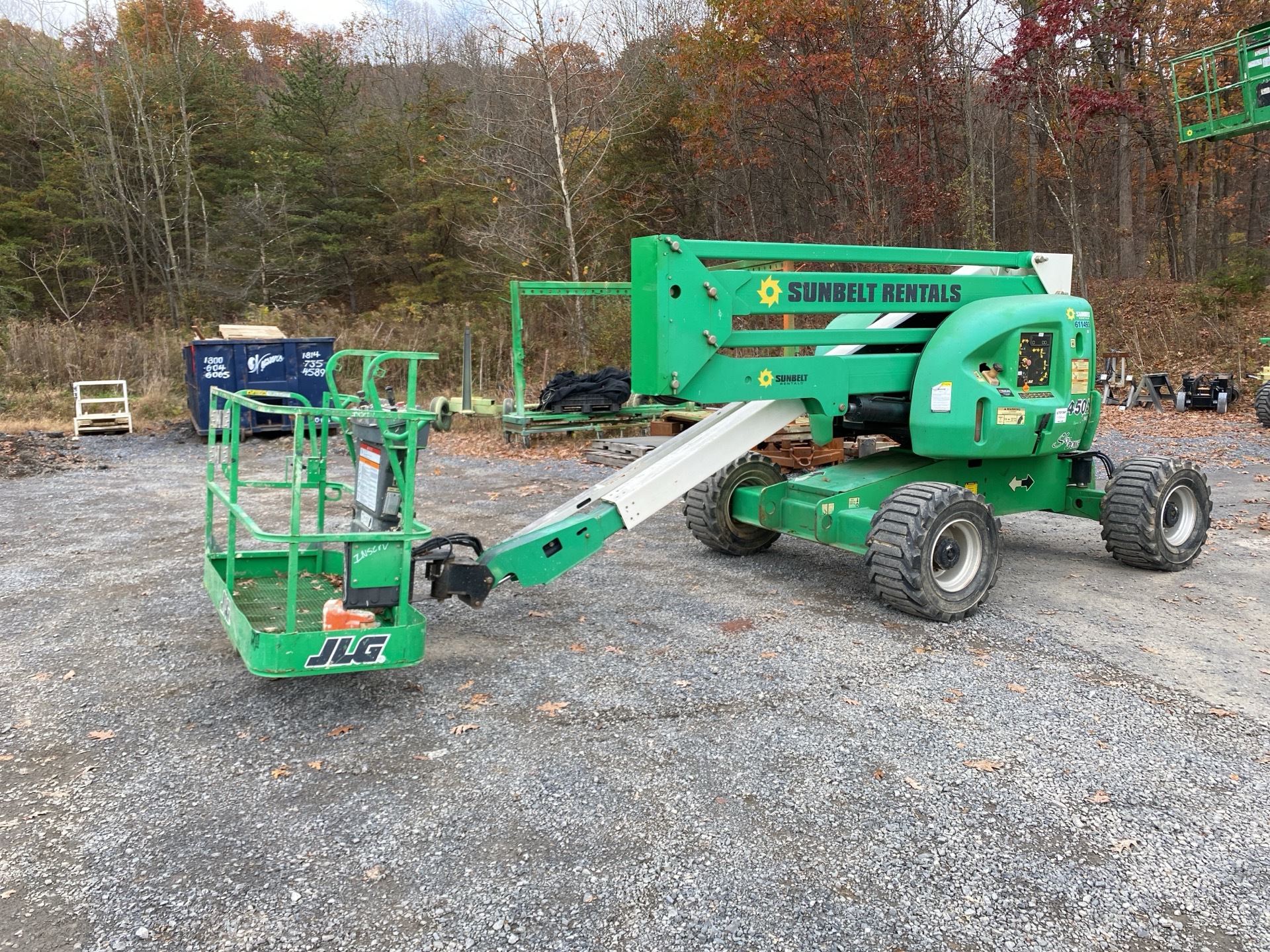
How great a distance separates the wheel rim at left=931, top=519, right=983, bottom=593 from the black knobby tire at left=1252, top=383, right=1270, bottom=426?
37.9 feet

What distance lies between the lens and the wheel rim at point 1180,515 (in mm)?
6859

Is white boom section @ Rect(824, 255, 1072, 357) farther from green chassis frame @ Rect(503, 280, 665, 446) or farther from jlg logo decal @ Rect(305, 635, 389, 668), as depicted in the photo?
green chassis frame @ Rect(503, 280, 665, 446)

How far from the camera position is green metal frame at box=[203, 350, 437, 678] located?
4051 millimetres

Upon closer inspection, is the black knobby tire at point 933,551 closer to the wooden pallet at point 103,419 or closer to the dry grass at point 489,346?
the dry grass at point 489,346

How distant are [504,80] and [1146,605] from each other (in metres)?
18.1

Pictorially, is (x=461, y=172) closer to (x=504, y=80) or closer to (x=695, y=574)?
(x=504, y=80)

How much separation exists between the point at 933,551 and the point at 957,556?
0.27 m

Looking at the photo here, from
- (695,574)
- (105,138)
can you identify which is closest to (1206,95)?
(695,574)

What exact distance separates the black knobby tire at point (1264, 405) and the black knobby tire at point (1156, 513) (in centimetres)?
931

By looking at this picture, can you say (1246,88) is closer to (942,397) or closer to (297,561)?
(942,397)

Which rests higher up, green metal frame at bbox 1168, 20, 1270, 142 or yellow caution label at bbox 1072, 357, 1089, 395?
green metal frame at bbox 1168, 20, 1270, 142

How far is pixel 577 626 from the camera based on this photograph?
5.82 metres

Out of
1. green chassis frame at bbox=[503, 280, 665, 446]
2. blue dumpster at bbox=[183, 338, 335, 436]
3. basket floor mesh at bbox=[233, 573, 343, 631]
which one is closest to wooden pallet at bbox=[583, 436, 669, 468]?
green chassis frame at bbox=[503, 280, 665, 446]

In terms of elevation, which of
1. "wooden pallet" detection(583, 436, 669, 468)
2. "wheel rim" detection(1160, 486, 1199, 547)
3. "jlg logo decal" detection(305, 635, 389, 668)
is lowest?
"jlg logo decal" detection(305, 635, 389, 668)
